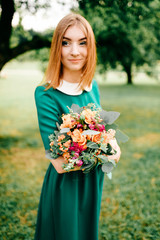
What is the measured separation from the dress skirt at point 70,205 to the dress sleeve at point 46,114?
0.36m

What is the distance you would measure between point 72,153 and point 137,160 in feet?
13.6

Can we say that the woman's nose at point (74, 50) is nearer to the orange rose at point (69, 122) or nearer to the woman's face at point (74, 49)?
the woman's face at point (74, 49)

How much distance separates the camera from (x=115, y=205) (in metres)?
3.61

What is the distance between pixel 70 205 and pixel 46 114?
727 mm

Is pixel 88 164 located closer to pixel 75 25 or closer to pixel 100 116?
pixel 100 116

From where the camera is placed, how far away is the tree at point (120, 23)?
121 inches

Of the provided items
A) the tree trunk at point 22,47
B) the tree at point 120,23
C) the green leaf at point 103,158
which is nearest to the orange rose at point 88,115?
the green leaf at point 103,158

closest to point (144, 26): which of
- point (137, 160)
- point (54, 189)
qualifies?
point (137, 160)

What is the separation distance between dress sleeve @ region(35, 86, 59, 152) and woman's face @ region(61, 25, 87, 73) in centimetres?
29

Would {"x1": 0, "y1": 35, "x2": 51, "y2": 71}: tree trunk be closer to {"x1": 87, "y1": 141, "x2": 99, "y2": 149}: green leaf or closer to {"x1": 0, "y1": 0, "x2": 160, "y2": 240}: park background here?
{"x1": 0, "y1": 0, "x2": 160, "y2": 240}: park background

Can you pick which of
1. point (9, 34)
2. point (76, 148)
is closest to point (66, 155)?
point (76, 148)

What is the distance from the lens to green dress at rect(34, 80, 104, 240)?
1628 millimetres

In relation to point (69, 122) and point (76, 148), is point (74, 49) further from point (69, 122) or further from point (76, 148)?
point (76, 148)

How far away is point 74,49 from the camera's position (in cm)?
168
